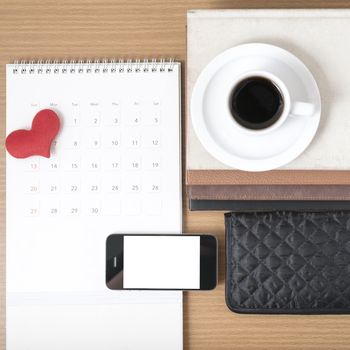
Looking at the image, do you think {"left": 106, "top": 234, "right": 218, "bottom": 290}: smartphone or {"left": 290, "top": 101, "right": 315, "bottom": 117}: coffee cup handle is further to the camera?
{"left": 106, "top": 234, "right": 218, "bottom": 290}: smartphone

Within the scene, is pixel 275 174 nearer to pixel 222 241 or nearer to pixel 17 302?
pixel 222 241

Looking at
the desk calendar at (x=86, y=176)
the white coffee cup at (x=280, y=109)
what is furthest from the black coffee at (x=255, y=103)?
the desk calendar at (x=86, y=176)

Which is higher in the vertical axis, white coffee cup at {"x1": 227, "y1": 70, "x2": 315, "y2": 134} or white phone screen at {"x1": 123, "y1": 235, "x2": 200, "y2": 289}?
white coffee cup at {"x1": 227, "y1": 70, "x2": 315, "y2": 134}

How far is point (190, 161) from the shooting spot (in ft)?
1.54

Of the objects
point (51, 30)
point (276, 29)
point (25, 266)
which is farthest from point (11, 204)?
point (276, 29)

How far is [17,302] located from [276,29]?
15.2 inches

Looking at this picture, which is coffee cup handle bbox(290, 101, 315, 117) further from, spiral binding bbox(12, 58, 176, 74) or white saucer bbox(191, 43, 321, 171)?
spiral binding bbox(12, 58, 176, 74)

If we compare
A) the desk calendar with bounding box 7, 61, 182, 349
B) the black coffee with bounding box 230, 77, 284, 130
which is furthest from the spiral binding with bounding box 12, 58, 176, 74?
the black coffee with bounding box 230, 77, 284, 130

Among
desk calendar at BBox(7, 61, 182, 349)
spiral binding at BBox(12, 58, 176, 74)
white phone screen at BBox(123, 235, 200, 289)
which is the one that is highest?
spiral binding at BBox(12, 58, 176, 74)

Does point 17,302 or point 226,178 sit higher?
point 226,178

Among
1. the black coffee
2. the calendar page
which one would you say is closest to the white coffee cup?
the black coffee

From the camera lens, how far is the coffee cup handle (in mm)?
426

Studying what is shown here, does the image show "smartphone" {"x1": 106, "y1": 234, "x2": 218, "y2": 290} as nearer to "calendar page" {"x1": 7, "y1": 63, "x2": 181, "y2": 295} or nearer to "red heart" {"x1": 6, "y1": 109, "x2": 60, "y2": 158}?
"calendar page" {"x1": 7, "y1": 63, "x2": 181, "y2": 295}

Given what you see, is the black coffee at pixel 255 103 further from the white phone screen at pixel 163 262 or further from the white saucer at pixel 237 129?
the white phone screen at pixel 163 262
